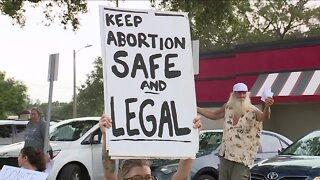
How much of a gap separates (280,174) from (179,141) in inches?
174

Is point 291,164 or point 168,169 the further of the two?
point 168,169

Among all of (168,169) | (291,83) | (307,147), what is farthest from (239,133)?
(291,83)

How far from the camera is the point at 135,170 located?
11.4 feet

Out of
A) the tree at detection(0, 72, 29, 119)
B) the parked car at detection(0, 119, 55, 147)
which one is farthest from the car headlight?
the tree at detection(0, 72, 29, 119)

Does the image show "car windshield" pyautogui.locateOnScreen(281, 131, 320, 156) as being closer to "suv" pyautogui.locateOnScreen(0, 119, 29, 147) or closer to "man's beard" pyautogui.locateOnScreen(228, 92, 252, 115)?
"man's beard" pyautogui.locateOnScreen(228, 92, 252, 115)

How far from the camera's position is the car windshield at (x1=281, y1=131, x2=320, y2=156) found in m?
8.59

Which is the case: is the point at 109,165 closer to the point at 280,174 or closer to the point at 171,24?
the point at 171,24

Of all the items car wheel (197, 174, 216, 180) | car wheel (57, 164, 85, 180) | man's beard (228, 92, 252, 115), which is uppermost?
man's beard (228, 92, 252, 115)

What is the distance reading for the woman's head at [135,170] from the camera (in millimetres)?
3451

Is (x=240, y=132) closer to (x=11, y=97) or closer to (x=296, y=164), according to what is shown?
(x=296, y=164)

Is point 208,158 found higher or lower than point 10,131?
lower

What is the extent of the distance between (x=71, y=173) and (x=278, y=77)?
39.0 feet

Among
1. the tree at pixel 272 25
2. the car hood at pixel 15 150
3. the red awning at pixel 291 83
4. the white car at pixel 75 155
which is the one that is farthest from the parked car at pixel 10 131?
the tree at pixel 272 25

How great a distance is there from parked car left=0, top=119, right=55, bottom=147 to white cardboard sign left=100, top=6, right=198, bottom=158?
33.6 ft
